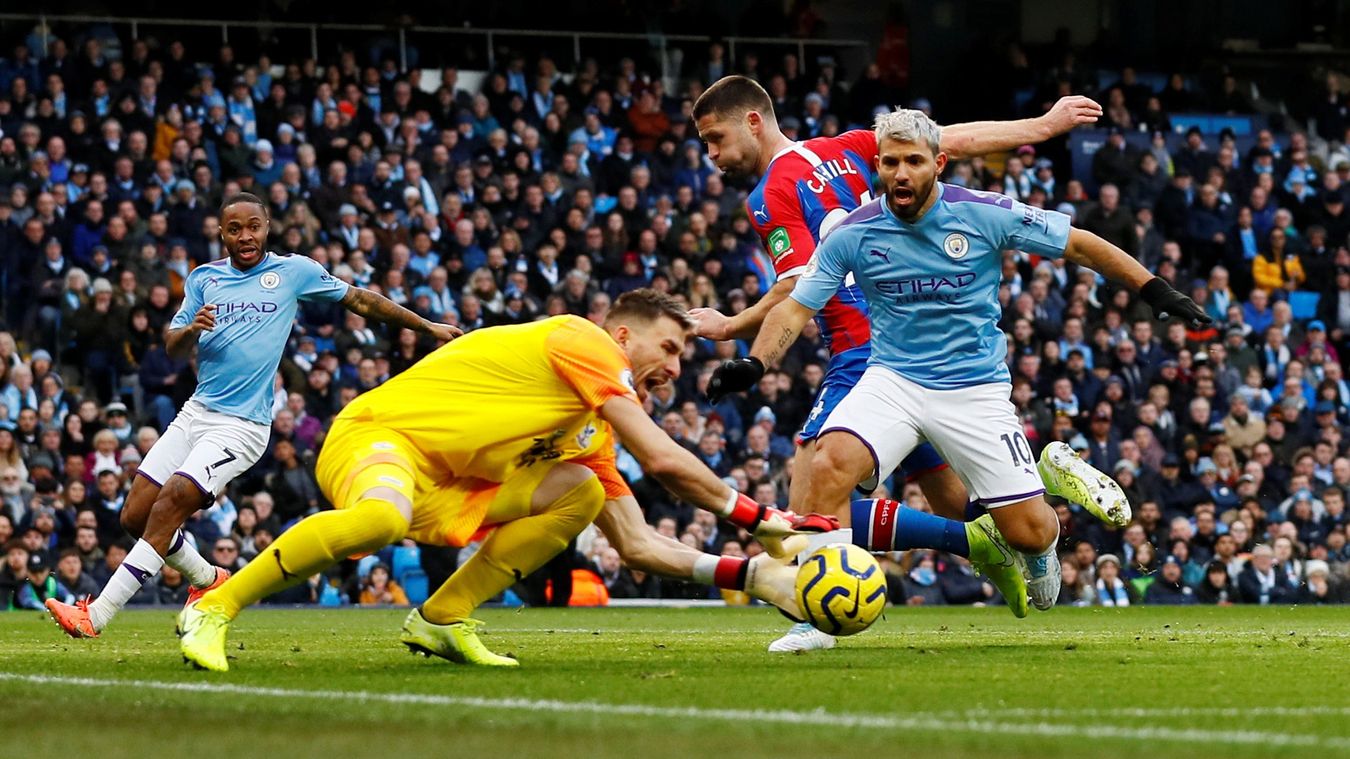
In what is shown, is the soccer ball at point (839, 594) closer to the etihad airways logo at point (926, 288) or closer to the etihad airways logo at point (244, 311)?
the etihad airways logo at point (926, 288)

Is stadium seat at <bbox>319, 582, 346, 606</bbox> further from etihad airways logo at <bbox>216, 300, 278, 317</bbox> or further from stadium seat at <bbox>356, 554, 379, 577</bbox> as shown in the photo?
etihad airways logo at <bbox>216, 300, 278, 317</bbox>

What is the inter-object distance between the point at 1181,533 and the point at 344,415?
1359cm

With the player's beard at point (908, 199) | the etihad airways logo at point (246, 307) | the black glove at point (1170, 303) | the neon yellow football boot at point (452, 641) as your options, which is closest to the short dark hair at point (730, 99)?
the player's beard at point (908, 199)

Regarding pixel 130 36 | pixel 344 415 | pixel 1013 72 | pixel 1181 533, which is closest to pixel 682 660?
pixel 344 415

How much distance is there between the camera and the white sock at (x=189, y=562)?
37.9 ft

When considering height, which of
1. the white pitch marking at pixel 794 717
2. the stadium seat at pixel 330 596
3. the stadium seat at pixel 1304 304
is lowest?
the stadium seat at pixel 330 596

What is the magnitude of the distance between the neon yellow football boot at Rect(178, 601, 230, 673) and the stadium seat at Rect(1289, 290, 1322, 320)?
19433 mm

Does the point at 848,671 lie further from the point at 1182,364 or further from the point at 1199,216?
the point at 1199,216

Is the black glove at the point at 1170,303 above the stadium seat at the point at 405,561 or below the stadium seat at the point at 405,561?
above

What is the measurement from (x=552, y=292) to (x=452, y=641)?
1270 cm

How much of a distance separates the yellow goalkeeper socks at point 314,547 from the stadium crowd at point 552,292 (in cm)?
1010

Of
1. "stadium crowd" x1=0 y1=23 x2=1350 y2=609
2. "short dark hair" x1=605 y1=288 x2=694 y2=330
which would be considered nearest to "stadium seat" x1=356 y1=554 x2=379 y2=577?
"stadium crowd" x1=0 y1=23 x2=1350 y2=609

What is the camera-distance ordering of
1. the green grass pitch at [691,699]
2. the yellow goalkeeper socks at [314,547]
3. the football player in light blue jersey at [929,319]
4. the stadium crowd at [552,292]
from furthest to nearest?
the stadium crowd at [552,292], the football player in light blue jersey at [929,319], the yellow goalkeeper socks at [314,547], the green grass pitch at [691,699]

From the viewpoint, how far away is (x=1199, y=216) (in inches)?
993
